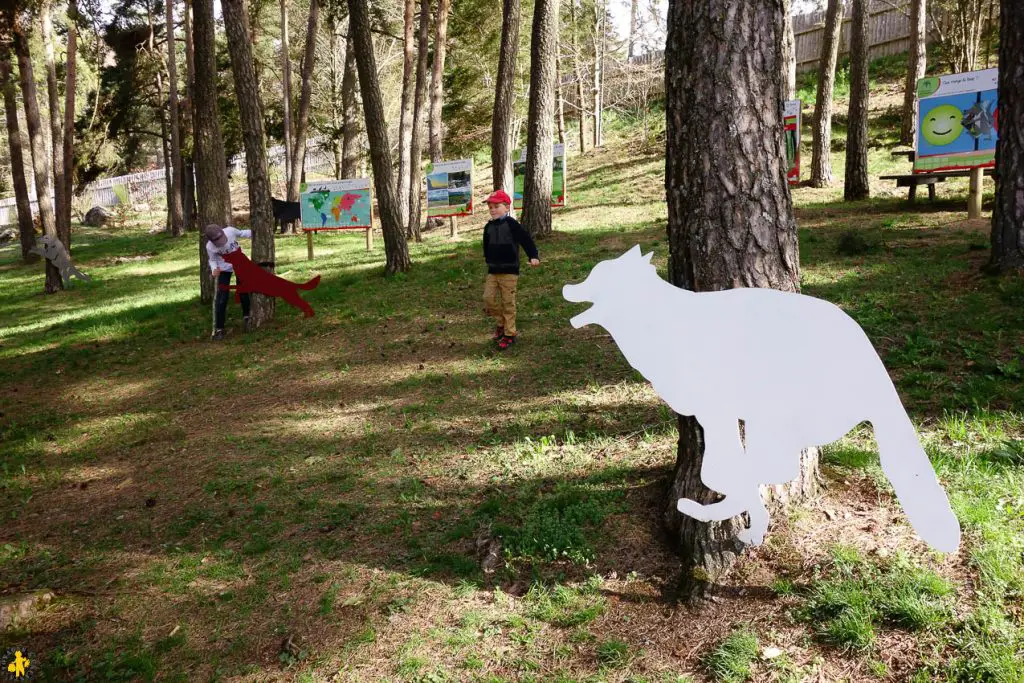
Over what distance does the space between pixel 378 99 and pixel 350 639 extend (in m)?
9.68

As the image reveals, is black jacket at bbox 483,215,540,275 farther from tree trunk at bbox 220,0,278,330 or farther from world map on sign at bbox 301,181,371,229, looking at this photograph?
world map on sign at bbox 301,181,371,229

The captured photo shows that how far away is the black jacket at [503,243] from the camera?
7.53m

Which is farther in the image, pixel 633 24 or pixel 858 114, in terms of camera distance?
pixel 633 24

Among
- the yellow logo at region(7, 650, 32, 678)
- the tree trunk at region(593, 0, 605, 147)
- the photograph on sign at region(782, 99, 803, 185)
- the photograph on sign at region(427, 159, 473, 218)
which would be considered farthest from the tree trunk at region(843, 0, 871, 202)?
the yellow logo at region(7, 650, 32, 678)

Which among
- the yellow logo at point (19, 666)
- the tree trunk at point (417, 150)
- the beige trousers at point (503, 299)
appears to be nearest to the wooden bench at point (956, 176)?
the beige trousers at point (503, 299)

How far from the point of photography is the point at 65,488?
6047mm

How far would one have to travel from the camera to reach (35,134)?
52.4 feet

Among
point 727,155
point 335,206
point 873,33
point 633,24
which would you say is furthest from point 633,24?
point 727,155

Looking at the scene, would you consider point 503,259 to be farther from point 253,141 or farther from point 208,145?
point 208,145

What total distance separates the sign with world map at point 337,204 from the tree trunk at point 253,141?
5.06 meters

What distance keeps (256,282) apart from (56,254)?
885cm

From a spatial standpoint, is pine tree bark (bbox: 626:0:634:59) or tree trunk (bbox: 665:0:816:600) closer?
tree trunk (bbox: 665:0:816:600)

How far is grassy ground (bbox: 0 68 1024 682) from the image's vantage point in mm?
3355

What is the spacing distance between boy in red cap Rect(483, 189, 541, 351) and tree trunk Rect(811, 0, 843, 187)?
9.82 m
